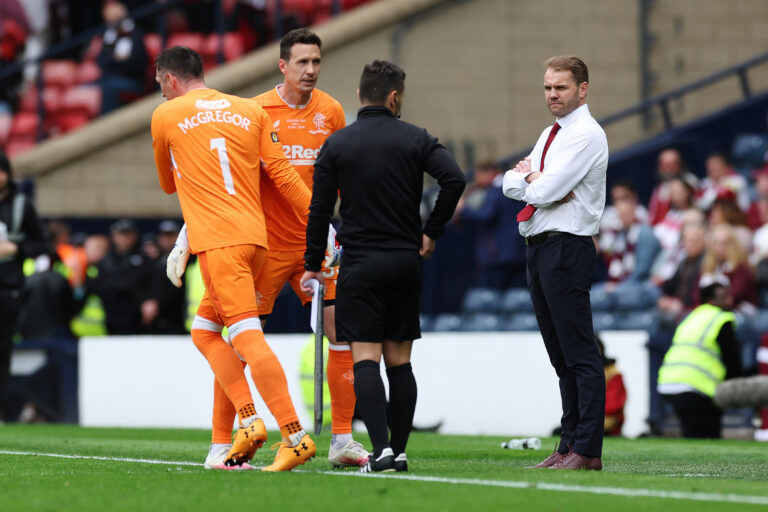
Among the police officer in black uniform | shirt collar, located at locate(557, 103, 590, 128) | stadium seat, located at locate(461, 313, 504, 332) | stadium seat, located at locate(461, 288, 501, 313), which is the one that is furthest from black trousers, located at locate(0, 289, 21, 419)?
shirt collar, located at locate(557, 103, 590, 128)

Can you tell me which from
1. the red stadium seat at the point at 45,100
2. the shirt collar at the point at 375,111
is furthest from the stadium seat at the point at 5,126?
the shirt collar at the point at 375,111

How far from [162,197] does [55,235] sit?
2.17 metres

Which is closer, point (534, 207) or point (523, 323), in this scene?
point (534, 207)

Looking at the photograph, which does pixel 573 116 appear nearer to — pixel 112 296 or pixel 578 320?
pixel 578 320

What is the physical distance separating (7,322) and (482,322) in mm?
5370

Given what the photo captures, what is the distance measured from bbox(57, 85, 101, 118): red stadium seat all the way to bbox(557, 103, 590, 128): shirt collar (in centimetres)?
1380

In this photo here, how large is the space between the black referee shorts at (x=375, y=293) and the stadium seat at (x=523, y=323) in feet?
25.6

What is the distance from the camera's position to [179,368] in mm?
14820

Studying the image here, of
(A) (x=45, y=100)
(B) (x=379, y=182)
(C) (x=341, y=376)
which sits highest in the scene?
(A) (x=45, y=100)

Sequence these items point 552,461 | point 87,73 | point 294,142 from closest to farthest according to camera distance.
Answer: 1. point 552,461
2. point 294,142
3. point 87,73

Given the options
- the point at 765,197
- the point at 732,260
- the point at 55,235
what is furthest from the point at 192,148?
the point at 55,235

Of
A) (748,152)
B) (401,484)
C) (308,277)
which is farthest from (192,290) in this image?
(401,484)

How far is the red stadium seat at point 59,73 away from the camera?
819 inches

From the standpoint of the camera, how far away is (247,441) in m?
6.94
